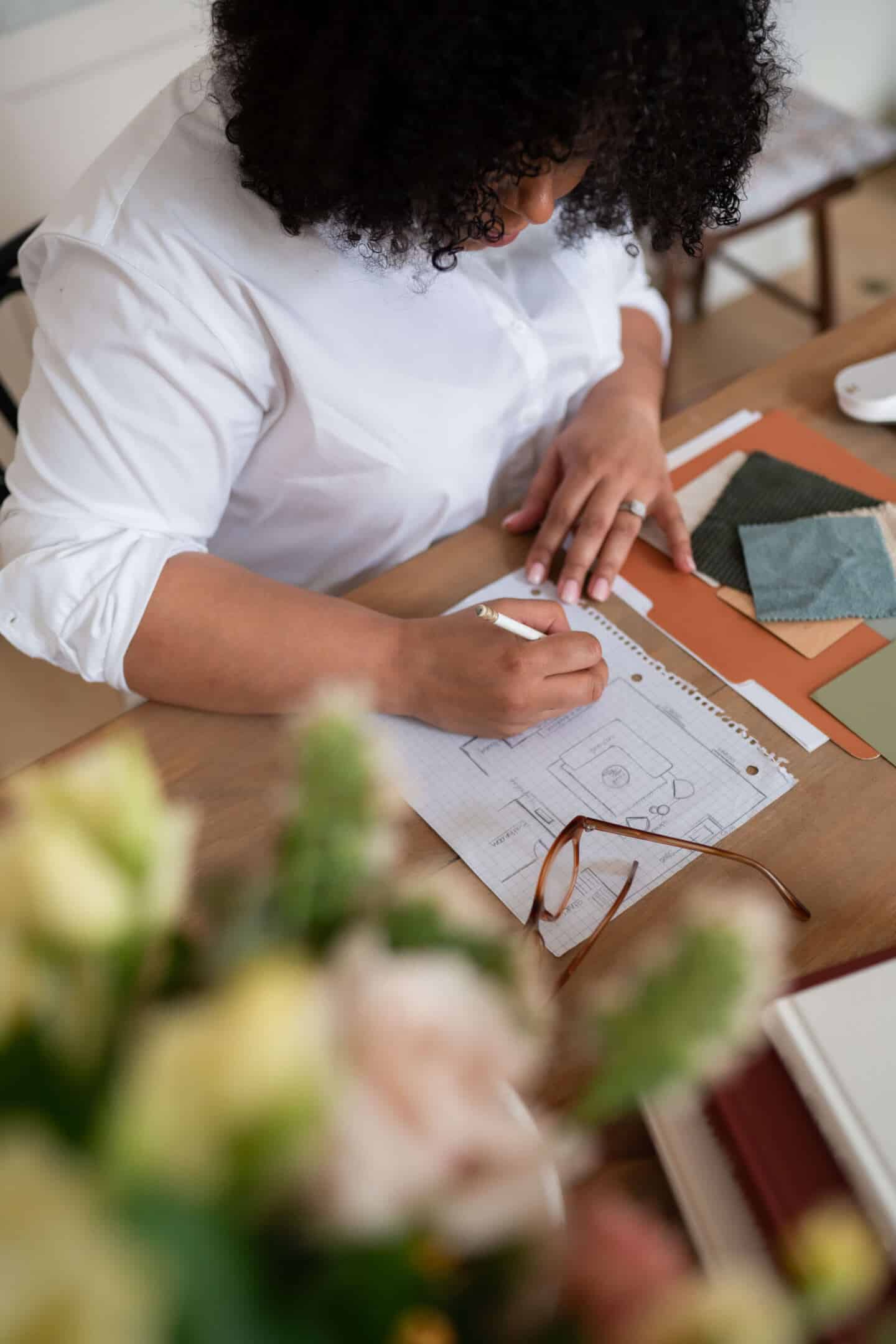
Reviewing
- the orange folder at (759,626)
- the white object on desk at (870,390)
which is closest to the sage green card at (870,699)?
the orange folder at (759,626)

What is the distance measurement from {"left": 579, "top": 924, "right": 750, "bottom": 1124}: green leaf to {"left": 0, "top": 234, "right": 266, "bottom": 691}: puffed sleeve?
2.07 ft

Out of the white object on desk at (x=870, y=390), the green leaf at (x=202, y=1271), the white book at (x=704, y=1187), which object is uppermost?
the green leaf at (x=202, y=1271)

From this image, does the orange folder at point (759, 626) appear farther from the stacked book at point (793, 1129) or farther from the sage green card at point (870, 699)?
the stacked book at point (793, 1129)

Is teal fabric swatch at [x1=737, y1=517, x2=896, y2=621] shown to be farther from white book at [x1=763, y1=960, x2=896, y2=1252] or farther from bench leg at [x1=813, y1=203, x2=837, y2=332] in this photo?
bench leg at [x1=813, y1=203, x2=837, y2=332]

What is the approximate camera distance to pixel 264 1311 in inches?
8.9

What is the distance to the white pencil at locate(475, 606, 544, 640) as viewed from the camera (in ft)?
2.51

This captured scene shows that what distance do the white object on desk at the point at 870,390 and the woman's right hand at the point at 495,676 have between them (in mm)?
434

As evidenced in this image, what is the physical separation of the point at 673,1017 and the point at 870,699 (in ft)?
1.98

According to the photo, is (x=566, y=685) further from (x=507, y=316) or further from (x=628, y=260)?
(x=628, y=260)

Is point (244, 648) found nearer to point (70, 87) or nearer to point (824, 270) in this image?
point (70, 87)

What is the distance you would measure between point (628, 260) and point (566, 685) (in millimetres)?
654

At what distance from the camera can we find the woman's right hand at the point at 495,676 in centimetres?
76

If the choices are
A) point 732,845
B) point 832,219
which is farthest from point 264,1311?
point 832,219

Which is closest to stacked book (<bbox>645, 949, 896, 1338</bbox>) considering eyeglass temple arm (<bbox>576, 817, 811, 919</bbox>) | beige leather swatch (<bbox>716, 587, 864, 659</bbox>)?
eyeglass temple arm (<bbox>576, 817, 811, 919</bbox>)
